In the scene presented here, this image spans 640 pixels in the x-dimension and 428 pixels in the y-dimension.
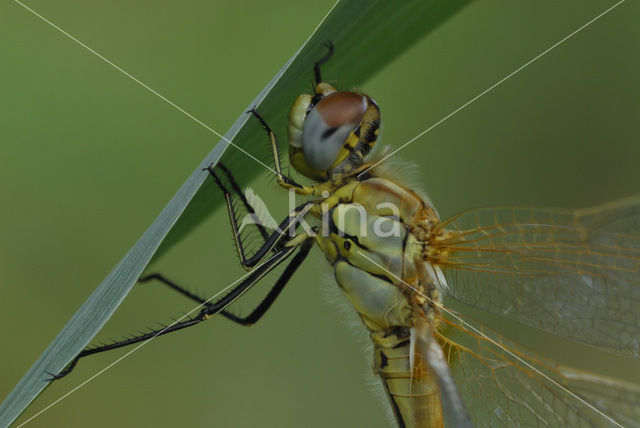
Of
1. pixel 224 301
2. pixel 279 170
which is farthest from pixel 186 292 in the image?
pixel 279 170

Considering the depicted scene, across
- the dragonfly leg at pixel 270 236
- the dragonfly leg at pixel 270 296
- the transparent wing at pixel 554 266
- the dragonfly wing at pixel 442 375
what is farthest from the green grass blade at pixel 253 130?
the dragonfly wing at pixel 442 375

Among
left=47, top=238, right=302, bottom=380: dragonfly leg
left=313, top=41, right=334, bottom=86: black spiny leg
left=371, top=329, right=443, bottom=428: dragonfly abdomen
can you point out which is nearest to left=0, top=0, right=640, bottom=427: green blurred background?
left=47, top=238, right=302, bottom=380: dragonfly leg

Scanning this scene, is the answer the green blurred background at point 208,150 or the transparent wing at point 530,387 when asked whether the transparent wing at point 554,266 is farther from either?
the green blurred background at point 208,150

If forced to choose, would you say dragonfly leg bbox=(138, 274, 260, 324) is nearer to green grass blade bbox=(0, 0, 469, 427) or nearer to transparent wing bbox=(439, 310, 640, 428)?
green grass blade bbox=(0, 0, 469, 427)

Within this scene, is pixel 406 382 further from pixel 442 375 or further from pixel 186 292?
pixel 186 292

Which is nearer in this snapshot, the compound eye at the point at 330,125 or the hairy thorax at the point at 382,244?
the compound eye at the point at 330,125

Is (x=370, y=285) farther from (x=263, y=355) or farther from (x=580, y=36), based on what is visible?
(x=580, y=36)
